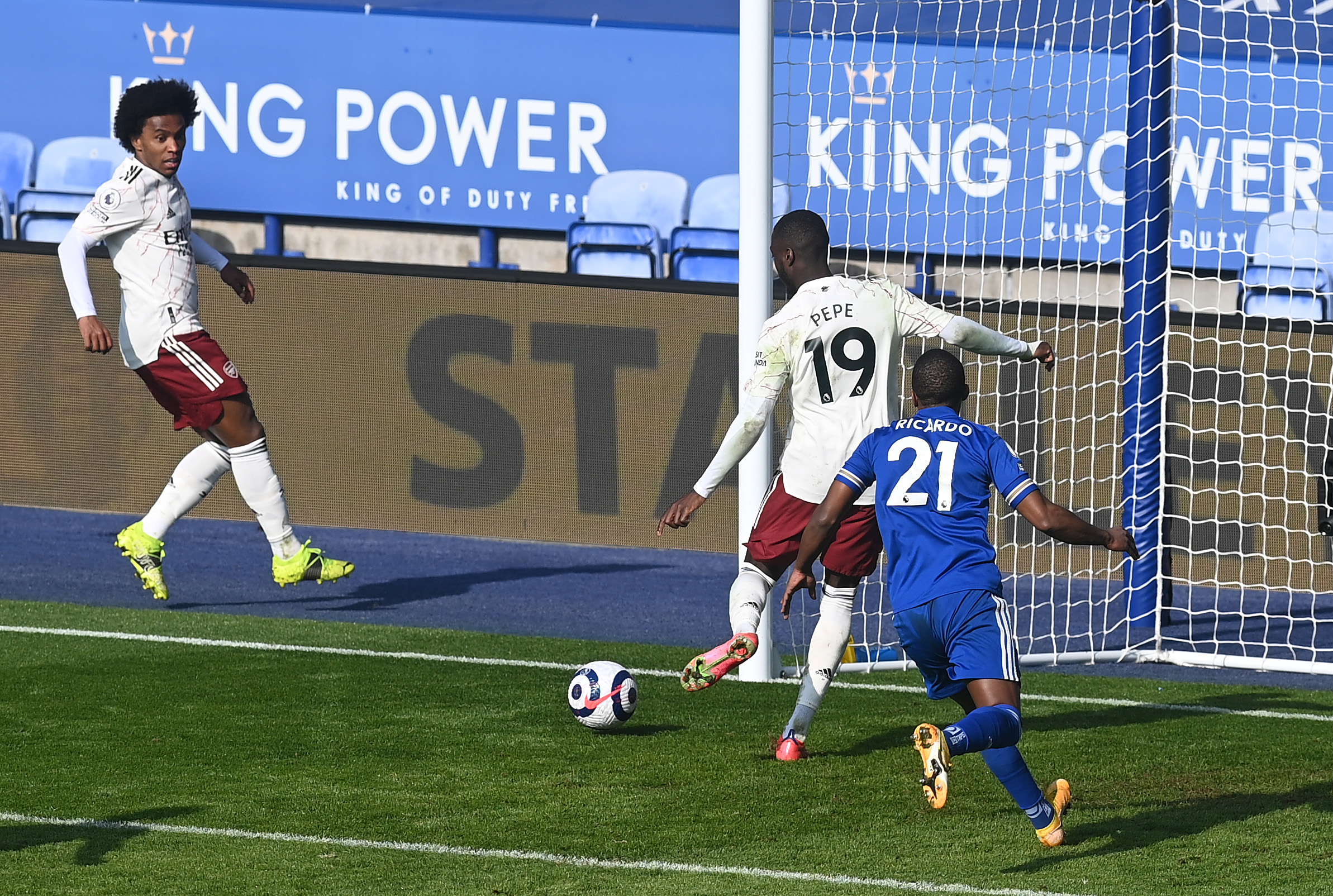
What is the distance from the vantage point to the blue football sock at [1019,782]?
4391 mm

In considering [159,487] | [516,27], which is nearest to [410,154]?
[516,27]

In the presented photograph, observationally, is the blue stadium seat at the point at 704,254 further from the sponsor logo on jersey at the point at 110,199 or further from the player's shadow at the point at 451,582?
the sponsor logo on jersey at the point at 110,199

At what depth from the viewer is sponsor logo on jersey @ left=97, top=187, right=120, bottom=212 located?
8.09 m

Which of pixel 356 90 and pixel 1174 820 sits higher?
pixel 356 90

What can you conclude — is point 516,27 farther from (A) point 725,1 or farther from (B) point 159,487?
(B) point 159,487

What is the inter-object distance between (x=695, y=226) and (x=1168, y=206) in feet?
18.3

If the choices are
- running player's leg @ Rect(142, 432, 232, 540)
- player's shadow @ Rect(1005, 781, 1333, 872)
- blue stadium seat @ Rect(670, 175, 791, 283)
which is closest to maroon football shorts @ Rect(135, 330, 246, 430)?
running player's leg @ Rect(142, 432, 232, 540)

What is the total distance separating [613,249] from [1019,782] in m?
9.99

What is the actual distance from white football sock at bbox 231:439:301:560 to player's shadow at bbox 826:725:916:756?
3.44 meters

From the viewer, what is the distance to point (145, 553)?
8.30 meters

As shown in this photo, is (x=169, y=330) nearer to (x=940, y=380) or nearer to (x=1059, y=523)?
(x=940, y=380)

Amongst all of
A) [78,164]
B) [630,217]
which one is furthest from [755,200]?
[78,164]

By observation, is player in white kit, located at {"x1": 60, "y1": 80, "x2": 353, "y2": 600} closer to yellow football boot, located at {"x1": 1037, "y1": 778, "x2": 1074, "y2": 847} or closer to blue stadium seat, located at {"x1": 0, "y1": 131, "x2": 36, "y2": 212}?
yellow football boot, located at {"x1": 1037, "y1": 778, "x2": 1074, "y2": 847}

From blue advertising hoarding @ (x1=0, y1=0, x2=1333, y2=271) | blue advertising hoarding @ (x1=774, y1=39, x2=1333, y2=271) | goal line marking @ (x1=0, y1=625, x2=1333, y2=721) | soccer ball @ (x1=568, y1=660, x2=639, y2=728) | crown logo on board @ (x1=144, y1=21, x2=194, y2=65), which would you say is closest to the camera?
soccer ball @ (x1=568, y1=660, x2=639, y2=728)
